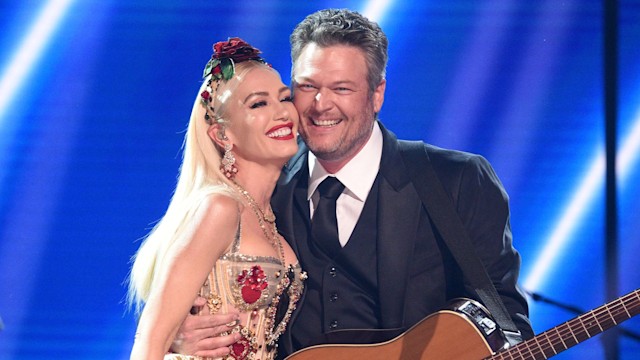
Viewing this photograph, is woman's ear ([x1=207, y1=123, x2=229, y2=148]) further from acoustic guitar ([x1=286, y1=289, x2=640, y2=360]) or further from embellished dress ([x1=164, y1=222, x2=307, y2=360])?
acoustic guitar ([x1=286, y1=289, x2=640, y2=360])

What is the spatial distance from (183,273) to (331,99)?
78 centimetres

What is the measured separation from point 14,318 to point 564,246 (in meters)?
2.31

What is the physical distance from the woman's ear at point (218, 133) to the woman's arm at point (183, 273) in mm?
220

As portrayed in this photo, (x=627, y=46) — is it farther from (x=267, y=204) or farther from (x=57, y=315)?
(x=57, y=315)

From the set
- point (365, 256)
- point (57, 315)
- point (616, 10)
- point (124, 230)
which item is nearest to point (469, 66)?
point (616, 10)

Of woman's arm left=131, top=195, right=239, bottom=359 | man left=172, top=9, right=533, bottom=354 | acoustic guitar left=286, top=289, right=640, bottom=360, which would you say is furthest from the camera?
man left=172, top=9, right=533, bottom=354

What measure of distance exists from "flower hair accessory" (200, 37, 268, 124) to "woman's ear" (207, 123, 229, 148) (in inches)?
1.0

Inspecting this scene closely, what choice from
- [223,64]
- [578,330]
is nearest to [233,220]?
[223,64]

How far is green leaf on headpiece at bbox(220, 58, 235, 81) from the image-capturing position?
327 centimetres

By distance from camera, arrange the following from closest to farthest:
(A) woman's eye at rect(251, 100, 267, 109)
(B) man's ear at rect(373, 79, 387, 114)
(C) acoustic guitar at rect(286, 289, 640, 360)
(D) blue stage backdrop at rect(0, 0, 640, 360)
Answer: (C) acoustic guitar at rect(286, 289, 640, 360) < (A) woman's eye at rect(251, 100, 267, 109) < (B) man's ear at rect(373, 79, 387, 114) < (D) blue stage backdrop at rect(0, 0, 640, 360)

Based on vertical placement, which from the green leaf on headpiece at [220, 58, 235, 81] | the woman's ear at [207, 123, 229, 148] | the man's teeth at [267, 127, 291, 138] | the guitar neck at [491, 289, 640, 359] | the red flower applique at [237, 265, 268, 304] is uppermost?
the green leaf on headpiece at [220, 58, 235, 81]

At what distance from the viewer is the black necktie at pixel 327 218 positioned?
3.40 metres

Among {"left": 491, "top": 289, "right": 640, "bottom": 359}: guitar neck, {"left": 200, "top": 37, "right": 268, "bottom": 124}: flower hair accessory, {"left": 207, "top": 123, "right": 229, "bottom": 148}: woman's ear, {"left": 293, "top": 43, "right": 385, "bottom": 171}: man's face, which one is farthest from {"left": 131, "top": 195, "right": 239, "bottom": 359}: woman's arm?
{"left": 491, "top": 289, "right": 640, "bottom": 359}: guitar neck

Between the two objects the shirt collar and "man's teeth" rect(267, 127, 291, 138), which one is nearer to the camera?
"man's teeth" rect(267, 127, 291, 138)
